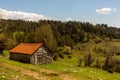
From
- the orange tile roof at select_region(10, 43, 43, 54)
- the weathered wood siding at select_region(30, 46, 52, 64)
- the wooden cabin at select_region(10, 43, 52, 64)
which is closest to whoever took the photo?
the wooden cabin at select_region(10, 43, 52, 64)

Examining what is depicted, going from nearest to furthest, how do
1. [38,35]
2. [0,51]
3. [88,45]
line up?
[0,51] → [38,35] → [88,45]

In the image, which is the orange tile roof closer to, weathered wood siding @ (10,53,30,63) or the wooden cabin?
the wooden cabin

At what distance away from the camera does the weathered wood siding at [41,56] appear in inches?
2544

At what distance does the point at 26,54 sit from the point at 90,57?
29.5m

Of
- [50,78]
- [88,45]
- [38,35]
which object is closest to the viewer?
[50,78]

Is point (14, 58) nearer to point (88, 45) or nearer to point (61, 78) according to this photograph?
point (61, 78)

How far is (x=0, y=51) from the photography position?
83312mm

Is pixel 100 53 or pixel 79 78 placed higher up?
pixel 79 78

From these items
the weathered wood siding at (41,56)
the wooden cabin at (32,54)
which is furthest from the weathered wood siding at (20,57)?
the weathered wood siding at (41,56)

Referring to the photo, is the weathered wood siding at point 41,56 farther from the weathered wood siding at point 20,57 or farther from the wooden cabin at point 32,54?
the weathered wood siding at point 20,57

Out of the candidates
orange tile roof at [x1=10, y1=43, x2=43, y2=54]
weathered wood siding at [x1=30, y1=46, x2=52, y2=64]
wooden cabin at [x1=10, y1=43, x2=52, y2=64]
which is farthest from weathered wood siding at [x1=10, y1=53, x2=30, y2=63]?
weathered wood siding at [x1=30, y1=46, x2=52, y2=64]

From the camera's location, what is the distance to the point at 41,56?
66.5 meters

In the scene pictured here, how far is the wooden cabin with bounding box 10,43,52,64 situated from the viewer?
64250mm

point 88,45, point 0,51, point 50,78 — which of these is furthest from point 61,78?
point 88,45
